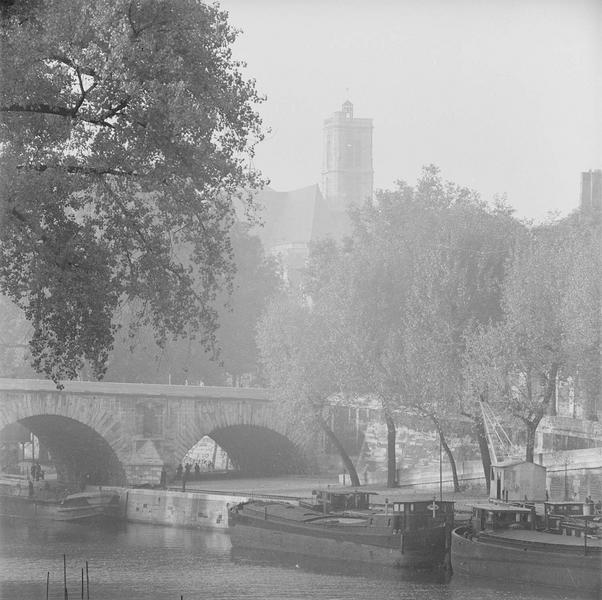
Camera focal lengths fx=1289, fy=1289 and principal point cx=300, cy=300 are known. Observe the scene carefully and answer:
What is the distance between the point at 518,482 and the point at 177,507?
11.9 m

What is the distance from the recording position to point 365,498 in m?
37.8

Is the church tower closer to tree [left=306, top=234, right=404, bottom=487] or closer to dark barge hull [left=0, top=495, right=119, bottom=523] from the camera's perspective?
tree [left=306, top=234, right=404, bottom=487]

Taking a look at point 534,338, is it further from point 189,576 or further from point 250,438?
Result: point 250,438

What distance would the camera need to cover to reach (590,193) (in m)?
60.2

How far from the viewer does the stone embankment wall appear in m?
41.1

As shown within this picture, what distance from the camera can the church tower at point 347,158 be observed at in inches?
5054

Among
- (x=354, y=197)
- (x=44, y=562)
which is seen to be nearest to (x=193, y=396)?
(x=44, y=562)

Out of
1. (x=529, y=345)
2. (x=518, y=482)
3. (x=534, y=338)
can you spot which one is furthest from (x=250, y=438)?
(x=518, y=482)

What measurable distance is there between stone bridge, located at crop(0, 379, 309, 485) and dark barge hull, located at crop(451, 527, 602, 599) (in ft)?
57.6

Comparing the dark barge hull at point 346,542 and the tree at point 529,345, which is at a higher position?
the tree at point 529,345

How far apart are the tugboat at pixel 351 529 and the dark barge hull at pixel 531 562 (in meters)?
1.33

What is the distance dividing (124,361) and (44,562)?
2160 centimetres

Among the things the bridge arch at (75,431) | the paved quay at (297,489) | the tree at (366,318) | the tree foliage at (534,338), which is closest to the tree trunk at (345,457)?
the paved quay at (297,489)

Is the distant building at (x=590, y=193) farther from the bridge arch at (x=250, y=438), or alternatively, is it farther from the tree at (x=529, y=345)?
the bridge arch at (x=250, y=438)
